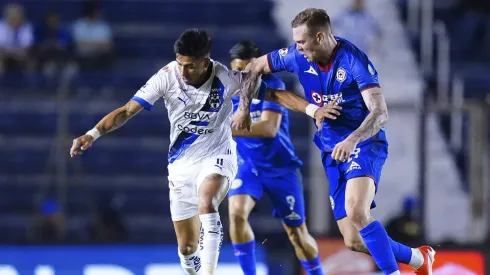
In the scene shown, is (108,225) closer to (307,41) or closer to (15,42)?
(15,42)

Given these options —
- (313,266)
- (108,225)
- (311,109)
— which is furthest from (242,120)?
(108,225)

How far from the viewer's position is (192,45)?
8.77 meters

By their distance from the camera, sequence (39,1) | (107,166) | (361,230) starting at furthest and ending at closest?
(39,1) → (107,166) → (361,230)

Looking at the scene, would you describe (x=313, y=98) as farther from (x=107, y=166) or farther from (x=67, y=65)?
(x=67, y=65)

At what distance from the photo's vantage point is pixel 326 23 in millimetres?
8789

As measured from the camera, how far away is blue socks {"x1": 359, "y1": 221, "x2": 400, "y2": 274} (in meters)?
8.64

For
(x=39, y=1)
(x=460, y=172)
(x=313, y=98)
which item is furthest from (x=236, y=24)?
(x=313, y=98)

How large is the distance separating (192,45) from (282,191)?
2095mm

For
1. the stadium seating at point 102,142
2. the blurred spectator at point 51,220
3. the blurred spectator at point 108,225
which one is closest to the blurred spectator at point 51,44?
the stadium seating at point 102,142

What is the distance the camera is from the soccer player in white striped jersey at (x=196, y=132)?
29.2 feet

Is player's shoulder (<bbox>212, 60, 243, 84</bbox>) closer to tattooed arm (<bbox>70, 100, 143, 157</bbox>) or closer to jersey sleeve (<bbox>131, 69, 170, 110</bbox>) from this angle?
jersey sleeve (<bbox>131, 69, 170, 110</bbox>)

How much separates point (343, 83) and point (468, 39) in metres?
9.78

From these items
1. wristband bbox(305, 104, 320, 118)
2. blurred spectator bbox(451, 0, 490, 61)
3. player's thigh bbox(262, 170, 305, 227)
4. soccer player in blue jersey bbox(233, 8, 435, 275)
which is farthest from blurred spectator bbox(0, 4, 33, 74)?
wristband bbox(305, 104, 320, 118)

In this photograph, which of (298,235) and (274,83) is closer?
(274,83)
